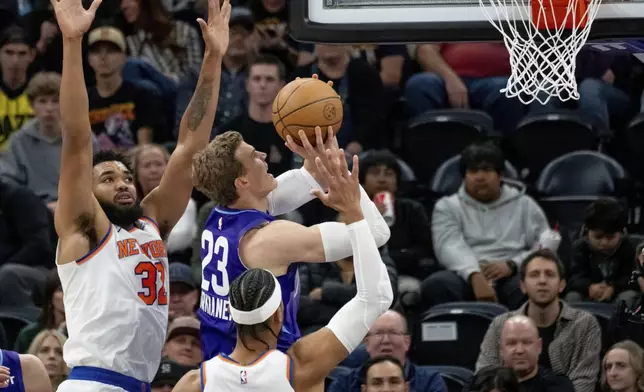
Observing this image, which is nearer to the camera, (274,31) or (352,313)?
(352,313)

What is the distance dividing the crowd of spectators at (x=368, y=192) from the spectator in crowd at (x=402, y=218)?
0.01 m

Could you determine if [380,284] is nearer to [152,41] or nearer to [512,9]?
[512,9]

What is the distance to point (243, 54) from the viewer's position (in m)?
10.8

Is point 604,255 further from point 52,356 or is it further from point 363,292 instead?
point 363,292

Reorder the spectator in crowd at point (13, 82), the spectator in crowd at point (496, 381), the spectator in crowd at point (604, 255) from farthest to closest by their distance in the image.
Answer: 1. the spectator in crowd at point (13, 82)
2. the spectator in crowd at point (604, 255)
3. the spectator in crowd at point (496, 381)

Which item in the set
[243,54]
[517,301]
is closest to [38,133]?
[243,54]

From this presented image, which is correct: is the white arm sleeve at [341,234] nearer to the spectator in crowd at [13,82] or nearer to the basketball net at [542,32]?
the basketball net at [542,32]

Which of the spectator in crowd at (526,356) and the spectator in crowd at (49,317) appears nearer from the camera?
the spectator in crowd at (526,356)

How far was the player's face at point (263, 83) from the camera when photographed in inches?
390

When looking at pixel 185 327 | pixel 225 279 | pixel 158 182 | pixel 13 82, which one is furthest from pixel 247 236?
pixel 13 82

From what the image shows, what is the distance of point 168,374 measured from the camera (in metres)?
7.61

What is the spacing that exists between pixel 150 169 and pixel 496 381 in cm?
327

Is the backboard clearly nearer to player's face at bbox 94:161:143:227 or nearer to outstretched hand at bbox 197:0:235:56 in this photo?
outstretched hand at bbox 197:0:235:56

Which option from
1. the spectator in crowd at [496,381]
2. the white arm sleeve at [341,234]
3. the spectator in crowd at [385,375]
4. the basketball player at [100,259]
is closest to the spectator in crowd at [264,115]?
the spectator in crowd at [385,375]
